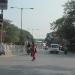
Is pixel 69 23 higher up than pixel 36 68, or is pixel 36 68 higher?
pixel 69 23

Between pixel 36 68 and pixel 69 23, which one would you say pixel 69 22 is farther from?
pixel 36 68

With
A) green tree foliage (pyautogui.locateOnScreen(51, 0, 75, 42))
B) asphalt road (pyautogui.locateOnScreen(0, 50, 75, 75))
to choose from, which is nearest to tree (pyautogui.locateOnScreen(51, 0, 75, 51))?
green tree foliage (pyautogui.locateOnScreen(51, 0, 75, 42))

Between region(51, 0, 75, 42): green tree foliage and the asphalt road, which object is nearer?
the asphalt road

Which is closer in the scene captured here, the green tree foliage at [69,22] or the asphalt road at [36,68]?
the asphalt road at [36,68]

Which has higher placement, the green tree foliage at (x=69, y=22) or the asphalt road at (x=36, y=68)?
the green tree foliage at (x=69, y=22)

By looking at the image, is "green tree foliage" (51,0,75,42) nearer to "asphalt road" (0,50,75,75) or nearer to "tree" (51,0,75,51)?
"tree" (51,0,75,51)

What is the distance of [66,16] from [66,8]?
2.46 m

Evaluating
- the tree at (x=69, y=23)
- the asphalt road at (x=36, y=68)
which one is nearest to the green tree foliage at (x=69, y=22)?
the tree at (x=69, y=23)

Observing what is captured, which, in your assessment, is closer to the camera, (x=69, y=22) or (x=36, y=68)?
(x=36, y=68)

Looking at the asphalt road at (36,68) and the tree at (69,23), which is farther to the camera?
the tree at (69,23)

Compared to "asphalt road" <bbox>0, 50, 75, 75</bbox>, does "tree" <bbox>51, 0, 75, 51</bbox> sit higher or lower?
higher

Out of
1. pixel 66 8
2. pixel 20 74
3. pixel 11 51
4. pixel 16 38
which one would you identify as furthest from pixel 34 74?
pixel 16 38

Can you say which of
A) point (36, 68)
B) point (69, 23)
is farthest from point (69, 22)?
point (36, 68)

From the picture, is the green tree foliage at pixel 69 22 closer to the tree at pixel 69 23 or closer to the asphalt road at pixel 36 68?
the tree at pixel 69 23
